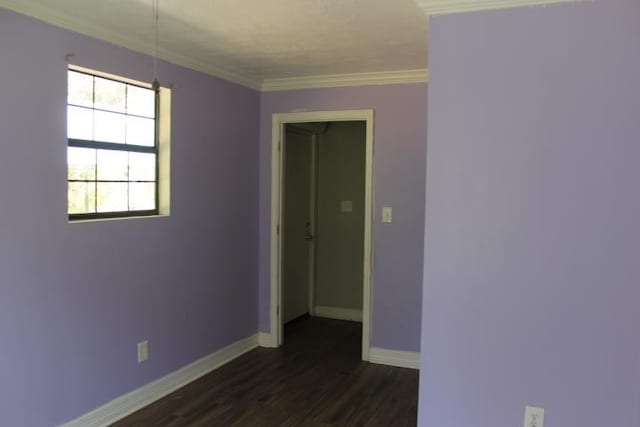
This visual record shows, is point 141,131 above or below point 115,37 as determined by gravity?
below

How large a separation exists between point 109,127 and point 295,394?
7.20 ft

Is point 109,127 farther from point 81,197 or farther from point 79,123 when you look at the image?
point 81,197

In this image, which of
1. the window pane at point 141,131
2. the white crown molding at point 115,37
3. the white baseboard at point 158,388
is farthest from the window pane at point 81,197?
the white baseboard at point 158,388

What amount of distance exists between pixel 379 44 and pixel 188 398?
2.68 meters

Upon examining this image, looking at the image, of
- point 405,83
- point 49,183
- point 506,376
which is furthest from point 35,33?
point 506,376

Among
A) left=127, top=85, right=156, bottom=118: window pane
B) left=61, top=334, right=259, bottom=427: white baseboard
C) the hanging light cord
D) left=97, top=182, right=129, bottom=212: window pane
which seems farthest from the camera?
left=127, top=85, right=156, bottom=118: window pane

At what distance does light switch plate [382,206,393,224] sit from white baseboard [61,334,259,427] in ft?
5.28

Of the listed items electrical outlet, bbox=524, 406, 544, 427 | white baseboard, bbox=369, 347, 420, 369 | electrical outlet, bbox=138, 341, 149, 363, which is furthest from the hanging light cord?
white baseboard, bbox=369, 347, 420, 369

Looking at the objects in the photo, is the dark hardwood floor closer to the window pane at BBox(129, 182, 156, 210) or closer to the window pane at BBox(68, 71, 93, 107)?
the window pane at BBox(129, 182, 156, 210)

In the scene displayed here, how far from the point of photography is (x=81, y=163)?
119 inches

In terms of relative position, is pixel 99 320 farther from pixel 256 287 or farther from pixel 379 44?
pixel 379 44

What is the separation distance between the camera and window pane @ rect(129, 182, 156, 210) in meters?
3.42

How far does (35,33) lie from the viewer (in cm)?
262

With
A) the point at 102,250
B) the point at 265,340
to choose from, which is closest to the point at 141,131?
the point at 102,250
